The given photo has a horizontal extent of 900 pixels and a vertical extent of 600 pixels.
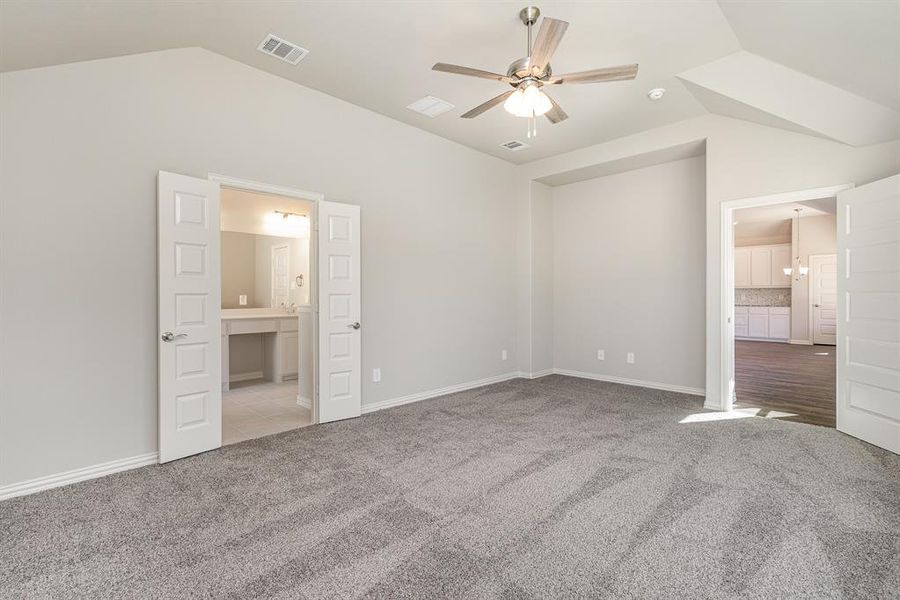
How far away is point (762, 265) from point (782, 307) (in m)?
1.26

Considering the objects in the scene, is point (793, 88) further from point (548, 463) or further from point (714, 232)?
point (548, 463)

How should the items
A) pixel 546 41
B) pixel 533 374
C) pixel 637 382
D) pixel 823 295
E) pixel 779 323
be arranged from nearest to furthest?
pixel 546 41 → pixel 637 382 → pixel 533 374 → pixel 823 295 → pixel 779 323

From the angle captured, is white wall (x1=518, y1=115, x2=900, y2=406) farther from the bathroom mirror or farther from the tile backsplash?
the tile backsplash

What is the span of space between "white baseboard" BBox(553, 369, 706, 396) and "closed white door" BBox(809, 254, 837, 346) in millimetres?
7159

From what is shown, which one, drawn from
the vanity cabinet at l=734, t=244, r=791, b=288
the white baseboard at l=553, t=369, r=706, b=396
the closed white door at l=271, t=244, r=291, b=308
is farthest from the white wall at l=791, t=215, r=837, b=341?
the closed white door at l=271, t=244, r=291, b=308

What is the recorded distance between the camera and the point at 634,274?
18.7 feet

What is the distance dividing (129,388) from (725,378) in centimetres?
539

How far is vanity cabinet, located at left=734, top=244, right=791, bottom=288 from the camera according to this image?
10.7 m

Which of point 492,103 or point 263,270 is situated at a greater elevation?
point 492,103

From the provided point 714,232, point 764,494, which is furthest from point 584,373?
point 764,494

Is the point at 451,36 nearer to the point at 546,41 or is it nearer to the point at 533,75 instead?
the point at 533,75

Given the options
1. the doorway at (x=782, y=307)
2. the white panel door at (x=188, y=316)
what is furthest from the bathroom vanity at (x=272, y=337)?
the doorway at (x=782, y=307)

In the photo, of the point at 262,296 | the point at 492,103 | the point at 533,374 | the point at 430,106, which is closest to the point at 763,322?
the point at 533,374

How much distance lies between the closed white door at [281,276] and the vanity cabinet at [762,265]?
1131cm
